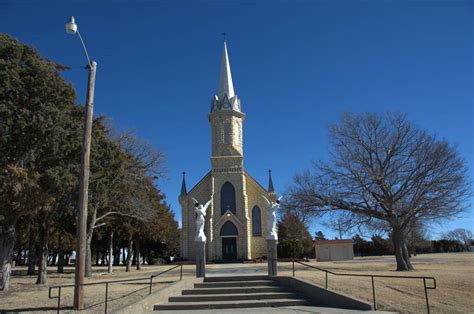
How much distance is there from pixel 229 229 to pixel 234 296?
29.9 metres

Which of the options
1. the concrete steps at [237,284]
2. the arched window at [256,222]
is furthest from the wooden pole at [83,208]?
the arched window at [256,222]

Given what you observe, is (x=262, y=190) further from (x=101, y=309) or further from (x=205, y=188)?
(x=101, y=309)

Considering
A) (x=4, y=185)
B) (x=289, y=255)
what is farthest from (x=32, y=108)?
(x=289, y=255)

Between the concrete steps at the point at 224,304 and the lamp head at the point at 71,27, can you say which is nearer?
the lamp head at the point at 71,27

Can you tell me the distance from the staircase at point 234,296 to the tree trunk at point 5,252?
815 centimetres

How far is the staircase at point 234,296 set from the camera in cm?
1212

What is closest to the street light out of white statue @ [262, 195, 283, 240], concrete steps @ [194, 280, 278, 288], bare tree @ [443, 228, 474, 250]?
concrete steps @ [194, 280, 278, 288]

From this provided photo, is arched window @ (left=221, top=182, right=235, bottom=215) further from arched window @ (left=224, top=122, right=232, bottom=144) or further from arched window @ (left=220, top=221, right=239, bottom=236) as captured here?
arched window @ (left=224, top=122, right=232, bottom=144)

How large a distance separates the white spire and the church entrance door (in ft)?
53.4

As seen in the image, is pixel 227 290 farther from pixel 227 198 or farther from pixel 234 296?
pixel 227 198

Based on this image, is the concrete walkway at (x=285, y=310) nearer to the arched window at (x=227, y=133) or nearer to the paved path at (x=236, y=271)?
the paved path at (x=236, y=271)

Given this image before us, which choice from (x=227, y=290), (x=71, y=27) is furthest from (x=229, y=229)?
(x=71, y=27)

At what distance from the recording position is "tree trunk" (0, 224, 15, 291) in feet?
54.6

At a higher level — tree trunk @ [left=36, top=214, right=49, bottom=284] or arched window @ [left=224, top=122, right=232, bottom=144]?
arched window @ [left=224, top=122, right=232, bottom=144]
